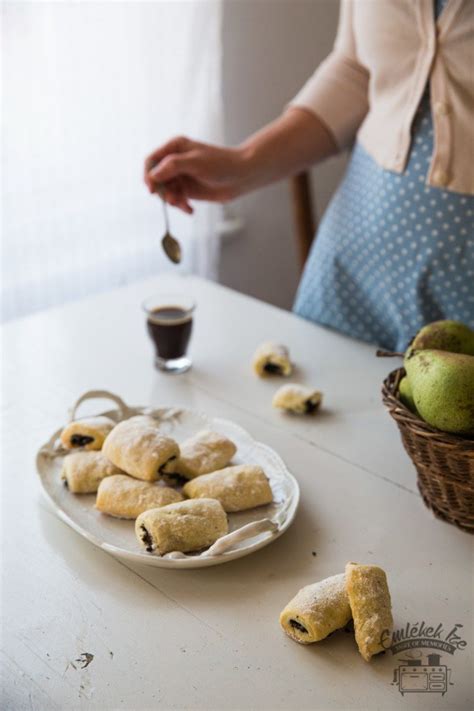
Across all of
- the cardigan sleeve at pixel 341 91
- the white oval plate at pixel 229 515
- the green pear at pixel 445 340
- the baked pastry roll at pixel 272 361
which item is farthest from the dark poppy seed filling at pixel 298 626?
the cardigan sleeve at pixel 341 91

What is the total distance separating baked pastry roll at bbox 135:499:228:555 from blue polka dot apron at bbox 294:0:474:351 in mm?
652

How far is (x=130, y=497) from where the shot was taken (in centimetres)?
→ 93

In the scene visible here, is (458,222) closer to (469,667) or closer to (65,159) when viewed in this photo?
(469,667)

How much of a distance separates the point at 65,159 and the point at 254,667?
1561 mm

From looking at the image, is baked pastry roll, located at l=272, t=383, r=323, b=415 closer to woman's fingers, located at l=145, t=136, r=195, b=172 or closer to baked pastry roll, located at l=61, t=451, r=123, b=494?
baked pastry roll, located at l=61, t=451, r=123, b=494

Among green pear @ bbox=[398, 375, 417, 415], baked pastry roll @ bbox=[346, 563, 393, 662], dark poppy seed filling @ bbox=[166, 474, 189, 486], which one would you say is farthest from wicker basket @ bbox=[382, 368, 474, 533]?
dark poppy seed filling @ bbox=[166, 474, 189, 486]

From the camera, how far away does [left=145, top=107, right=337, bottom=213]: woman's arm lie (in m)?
1.41

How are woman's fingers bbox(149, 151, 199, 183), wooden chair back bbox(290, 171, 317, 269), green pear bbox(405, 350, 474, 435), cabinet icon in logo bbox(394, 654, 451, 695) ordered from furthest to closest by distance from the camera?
1. wooden chair back bbox(290, 171, 317, 269)
2. woman's fingers bbox(149, 151, 199, 183)
3. green pear bbox(405, 350, 474, 435)
4. cabinet icon in logo bbox(394, 654, 451, 695)

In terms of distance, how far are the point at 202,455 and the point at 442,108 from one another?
69 cm

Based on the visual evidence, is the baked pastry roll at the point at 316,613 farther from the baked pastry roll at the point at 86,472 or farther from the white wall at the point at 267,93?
the white wall at the point at 267,93

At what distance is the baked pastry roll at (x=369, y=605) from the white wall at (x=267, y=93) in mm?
1923

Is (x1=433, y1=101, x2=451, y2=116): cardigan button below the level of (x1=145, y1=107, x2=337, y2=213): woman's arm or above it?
above

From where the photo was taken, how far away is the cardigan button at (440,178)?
52.1 inches

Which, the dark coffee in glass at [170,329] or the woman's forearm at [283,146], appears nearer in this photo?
the dark coffee in glass at [170,329]
